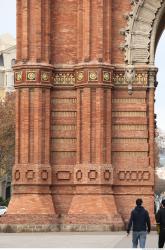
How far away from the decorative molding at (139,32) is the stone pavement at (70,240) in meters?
7.38

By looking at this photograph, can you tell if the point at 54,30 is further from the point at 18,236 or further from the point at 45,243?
the point at 45,243

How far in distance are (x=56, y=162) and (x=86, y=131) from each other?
184 centimetres

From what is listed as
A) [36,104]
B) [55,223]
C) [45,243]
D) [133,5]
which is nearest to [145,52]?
[133,5]

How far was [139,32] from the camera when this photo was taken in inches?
1538

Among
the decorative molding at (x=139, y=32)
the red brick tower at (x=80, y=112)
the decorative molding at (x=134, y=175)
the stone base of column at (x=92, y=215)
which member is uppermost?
the decorative molding at (x=139, y=32)

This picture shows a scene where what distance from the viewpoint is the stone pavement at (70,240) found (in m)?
29.5

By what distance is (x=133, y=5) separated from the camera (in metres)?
39.1

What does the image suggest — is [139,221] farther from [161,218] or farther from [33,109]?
[33,109]

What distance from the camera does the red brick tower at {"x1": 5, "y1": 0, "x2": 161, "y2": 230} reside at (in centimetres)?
3803

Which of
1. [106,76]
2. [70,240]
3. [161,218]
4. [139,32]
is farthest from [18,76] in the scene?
[161,218]

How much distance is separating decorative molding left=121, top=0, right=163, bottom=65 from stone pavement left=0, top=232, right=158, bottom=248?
7382 mm

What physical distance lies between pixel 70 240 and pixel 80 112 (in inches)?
304

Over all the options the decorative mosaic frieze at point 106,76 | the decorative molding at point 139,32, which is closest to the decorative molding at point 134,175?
the decorative mosaic frieze at point 106,76

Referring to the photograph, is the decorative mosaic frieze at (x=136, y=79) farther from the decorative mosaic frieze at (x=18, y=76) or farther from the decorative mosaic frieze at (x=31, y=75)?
the decorative mosaic frieze at (x=18, y=76)
